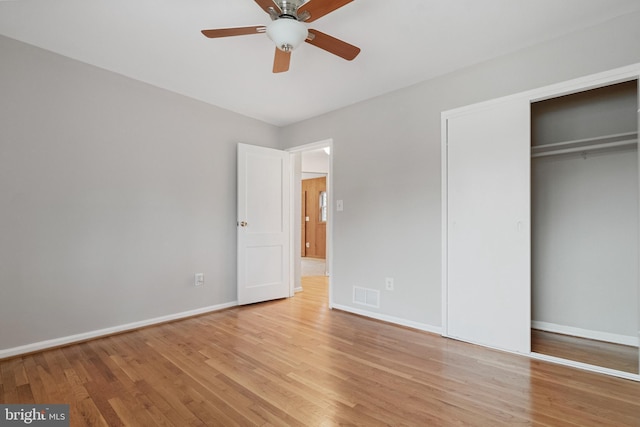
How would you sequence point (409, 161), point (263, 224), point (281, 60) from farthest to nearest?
point (263, 224), point (409, 161), point (281, 60)

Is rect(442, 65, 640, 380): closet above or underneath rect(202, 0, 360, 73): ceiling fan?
underneath

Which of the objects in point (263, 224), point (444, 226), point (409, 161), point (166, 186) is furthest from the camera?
point (263, 224)

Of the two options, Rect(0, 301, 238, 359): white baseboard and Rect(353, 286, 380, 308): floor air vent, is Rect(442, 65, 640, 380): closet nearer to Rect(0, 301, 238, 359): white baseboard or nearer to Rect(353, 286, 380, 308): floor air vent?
Rect(353, 286, 380, 308): floor air vent

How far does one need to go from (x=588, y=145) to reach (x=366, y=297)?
264 cm

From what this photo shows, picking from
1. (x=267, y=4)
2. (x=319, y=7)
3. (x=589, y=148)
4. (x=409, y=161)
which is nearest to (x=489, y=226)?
(x=409, y=161)

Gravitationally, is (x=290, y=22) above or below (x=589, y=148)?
above

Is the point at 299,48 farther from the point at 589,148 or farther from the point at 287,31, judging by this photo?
the point at 589,148

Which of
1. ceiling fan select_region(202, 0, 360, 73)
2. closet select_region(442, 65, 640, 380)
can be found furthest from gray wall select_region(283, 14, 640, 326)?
ceiling fan select_region(202, 0, 360, 73)

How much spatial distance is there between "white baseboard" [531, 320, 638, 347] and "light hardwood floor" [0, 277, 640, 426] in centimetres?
87

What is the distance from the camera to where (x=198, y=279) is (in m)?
3.69

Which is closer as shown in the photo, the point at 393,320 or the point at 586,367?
the point at 586,367

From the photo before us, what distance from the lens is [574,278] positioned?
3.01 metres

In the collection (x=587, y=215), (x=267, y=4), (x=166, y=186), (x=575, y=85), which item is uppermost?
(x=267, y=4)

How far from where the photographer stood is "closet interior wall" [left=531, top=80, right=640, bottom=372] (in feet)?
9.03
